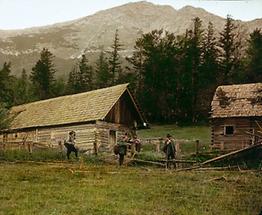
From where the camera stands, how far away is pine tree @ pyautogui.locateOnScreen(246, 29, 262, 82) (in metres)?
53.6

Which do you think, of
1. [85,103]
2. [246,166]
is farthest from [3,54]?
[246,166]

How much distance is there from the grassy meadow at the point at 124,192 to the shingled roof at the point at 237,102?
60.4 feet

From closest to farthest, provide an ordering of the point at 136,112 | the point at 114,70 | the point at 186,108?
the point at 136,112, the point at 186,108, the point at 114,70

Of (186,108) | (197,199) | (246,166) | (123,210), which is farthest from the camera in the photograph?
(186,108)

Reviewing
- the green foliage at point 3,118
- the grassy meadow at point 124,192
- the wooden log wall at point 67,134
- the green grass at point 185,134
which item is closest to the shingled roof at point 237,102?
the green grass at point 185,134

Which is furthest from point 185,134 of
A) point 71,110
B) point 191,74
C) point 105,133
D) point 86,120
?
point 86,120

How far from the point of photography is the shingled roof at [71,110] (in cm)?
3503

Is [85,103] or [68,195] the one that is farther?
[85,103]

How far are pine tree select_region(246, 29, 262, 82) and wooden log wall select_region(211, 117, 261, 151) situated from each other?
1593cm

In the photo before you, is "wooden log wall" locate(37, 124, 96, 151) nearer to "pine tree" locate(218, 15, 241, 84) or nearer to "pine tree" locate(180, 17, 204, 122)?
"pine tree" locate(180, 17, 204, 122)

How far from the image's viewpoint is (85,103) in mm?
36938

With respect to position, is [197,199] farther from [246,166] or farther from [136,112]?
[136,112]

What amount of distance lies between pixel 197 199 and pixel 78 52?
145 m

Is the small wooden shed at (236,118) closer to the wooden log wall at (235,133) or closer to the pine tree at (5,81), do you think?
the wooden log wall at (235,133)
